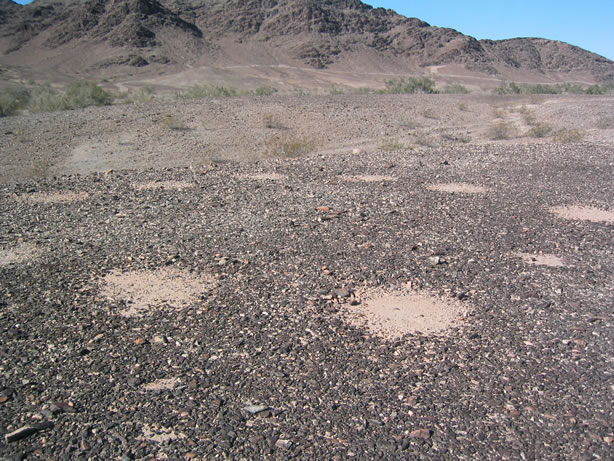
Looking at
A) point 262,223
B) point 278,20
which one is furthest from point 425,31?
point 262,223

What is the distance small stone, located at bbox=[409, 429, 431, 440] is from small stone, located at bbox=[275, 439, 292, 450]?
0.74 m

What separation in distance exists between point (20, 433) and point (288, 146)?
1500 cm

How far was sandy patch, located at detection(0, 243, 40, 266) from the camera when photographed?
6.50 meters

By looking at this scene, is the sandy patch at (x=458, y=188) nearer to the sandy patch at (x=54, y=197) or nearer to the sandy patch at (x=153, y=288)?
the sandy patch at (x=153, y=288)

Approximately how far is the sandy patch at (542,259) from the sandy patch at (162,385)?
13.9 ft

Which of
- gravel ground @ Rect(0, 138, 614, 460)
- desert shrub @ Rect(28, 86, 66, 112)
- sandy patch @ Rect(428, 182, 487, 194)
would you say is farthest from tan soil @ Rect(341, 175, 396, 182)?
desert shrub @ Rect(28, 86, 66, 112)

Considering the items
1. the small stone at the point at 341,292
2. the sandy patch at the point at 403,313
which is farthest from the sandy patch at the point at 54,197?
the sandy patch at the point at 403,313

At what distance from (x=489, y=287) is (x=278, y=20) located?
95.1 metres

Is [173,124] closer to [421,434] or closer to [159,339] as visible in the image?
[159,339]

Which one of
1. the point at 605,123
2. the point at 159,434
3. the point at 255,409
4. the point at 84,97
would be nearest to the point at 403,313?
the point at 255,409

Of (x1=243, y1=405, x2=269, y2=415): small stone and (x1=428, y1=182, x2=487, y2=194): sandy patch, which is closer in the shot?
(x1=243, y1=405, x2=269, y2=415): small stone

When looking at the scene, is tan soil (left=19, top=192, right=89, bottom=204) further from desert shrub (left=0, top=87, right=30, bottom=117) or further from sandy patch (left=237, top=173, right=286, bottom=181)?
desert shrub (left=0, top=87, right=30, bottom=117)

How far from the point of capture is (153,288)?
5641mm

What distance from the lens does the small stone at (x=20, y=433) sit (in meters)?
3.36
